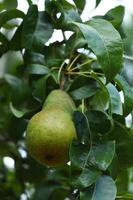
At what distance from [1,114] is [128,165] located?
63cm

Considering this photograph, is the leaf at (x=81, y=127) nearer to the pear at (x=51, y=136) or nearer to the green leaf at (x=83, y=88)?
the pear at (x=51, y=136)

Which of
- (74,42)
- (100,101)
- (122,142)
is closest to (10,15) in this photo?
(74,42)

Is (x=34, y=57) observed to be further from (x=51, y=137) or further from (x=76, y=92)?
(x=51, y=137)

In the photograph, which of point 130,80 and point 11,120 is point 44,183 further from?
point 130,80

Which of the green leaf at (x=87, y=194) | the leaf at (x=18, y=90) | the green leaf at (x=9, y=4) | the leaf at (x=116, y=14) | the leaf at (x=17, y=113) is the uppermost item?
the leaf at (x=116, y=14)

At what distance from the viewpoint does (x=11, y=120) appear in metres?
1.54

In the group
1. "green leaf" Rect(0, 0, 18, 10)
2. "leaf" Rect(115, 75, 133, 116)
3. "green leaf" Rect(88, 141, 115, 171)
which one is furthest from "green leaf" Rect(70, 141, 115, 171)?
"green leaf" Rect(0, 0, 18, 10)

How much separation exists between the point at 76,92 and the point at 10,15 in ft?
0.77

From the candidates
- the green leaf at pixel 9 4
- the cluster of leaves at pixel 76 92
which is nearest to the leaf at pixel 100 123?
the cluster of leaves at pixel 76 92

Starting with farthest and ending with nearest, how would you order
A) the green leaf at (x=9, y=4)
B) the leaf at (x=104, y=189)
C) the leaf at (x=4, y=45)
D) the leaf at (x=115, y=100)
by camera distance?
the green leaf at (x=9, y=4), the leaf at (x=4, y=45), the leaf at (x=115, y=100), the leaf at (x=104, y=189)

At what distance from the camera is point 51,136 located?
987mm

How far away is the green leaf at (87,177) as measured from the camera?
0.94 metres

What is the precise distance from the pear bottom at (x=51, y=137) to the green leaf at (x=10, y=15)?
30 cm

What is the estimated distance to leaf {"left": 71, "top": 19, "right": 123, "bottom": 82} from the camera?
3.15ft
